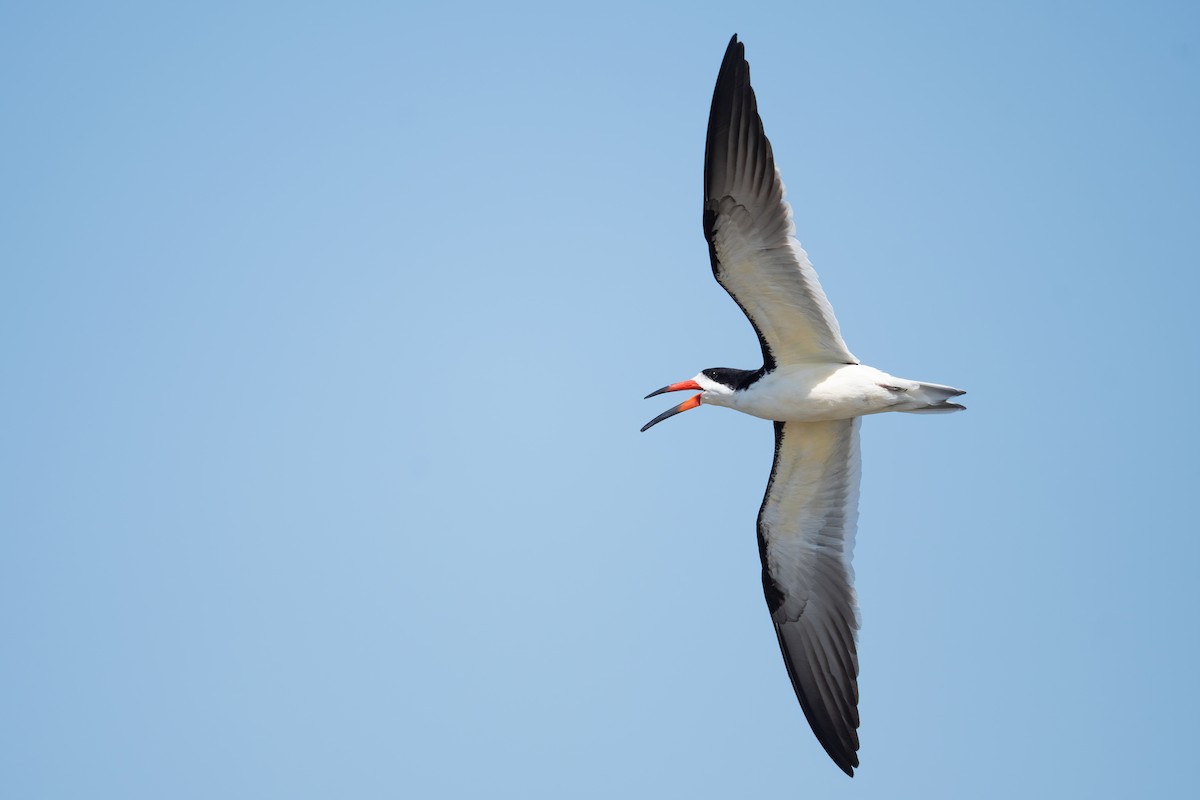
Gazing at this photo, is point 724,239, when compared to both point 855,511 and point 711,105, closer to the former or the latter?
point 711,105

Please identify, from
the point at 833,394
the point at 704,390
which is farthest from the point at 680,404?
the point at 833,394

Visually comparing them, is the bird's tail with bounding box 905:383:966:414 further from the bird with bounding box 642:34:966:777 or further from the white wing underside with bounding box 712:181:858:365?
the white wing underside with bounding box 712:181:858:365

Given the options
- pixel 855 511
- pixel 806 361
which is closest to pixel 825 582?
pixel 855 511

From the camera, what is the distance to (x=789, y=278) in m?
10.9

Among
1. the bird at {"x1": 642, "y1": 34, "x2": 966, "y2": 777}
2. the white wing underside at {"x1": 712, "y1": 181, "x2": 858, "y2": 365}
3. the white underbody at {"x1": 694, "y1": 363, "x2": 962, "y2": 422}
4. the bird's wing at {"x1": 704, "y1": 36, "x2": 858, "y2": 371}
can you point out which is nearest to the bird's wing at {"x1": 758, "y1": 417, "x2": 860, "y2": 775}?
the bird at {"x1": 642, "y1": 34, "x2": 966, "y2": 777}

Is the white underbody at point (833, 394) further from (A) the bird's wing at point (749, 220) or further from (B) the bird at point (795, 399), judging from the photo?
(A) the bird's wing at point (749, 220)

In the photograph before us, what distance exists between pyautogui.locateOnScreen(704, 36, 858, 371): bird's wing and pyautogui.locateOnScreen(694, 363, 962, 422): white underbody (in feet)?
1.11

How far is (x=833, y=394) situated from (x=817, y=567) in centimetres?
223

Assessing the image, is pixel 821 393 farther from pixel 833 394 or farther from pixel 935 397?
pixel 935 397

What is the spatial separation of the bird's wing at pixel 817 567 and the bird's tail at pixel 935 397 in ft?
3.55

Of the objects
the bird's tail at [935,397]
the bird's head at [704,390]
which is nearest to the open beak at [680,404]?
the bird's head at [704,390]

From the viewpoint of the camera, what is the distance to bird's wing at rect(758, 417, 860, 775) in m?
12.2

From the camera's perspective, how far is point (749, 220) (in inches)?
420

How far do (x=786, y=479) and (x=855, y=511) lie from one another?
2.50ft
